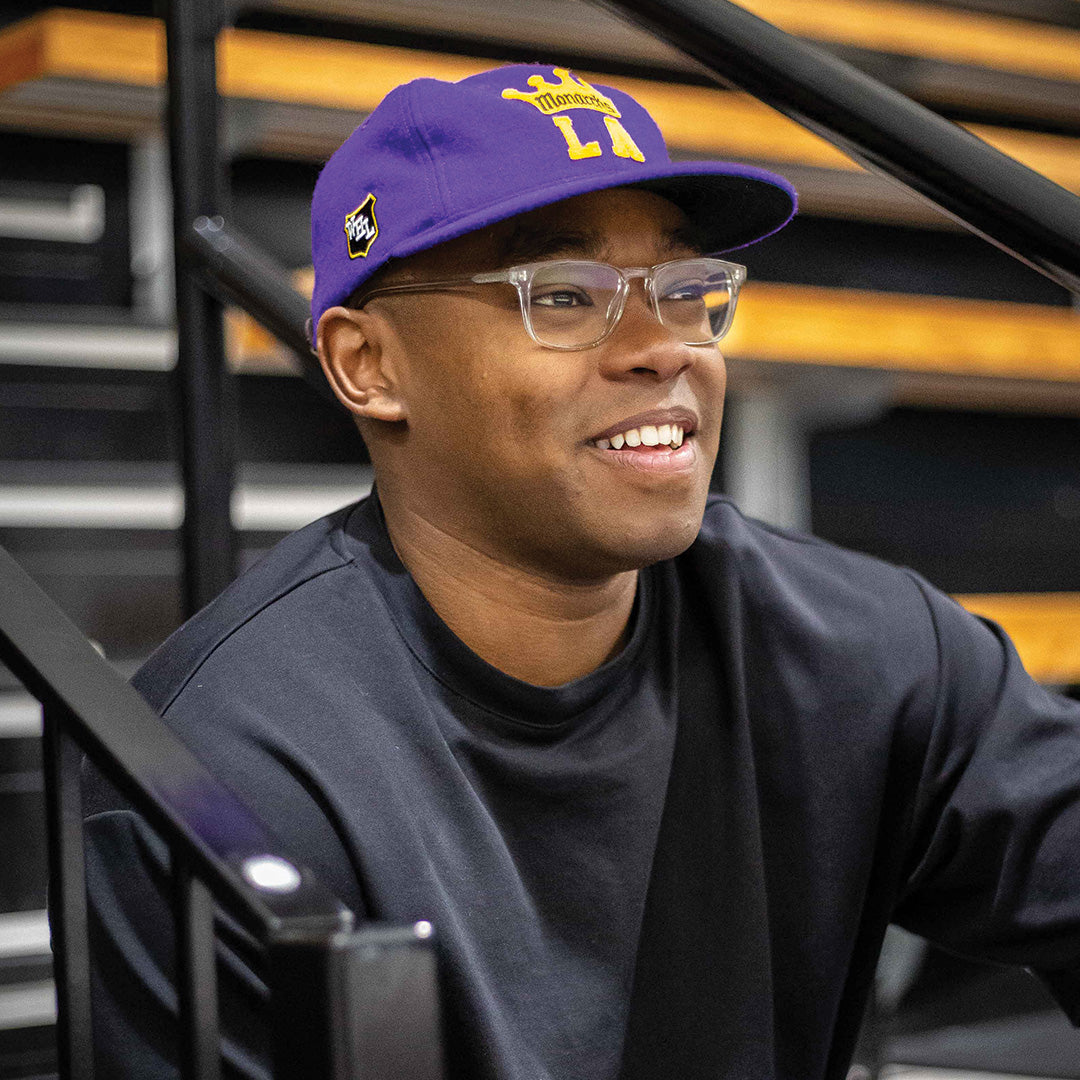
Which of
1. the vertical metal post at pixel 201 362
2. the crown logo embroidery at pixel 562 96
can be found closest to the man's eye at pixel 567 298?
the crown logo embroidery at pixel 562 96

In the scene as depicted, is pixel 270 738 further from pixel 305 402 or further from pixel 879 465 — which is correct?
pixel 879 465

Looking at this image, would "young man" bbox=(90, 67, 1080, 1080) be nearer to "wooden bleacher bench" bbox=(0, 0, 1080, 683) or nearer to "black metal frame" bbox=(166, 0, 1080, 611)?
"black metal frame" bbox=(166, 0, 1080, 611)

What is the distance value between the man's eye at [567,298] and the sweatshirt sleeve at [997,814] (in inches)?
15.7

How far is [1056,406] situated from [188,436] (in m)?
1.69

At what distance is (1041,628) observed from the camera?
73.5 inches

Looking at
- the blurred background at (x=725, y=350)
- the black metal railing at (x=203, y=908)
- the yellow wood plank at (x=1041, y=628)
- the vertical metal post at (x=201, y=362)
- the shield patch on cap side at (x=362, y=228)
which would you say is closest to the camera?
the black metal railing at (x=203, y=908)

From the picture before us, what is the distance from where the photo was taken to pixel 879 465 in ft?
8.02

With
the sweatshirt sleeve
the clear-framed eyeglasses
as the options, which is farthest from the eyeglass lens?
the sweatshirt sleeve

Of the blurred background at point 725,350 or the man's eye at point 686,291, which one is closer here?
the man's eye at point 686,291

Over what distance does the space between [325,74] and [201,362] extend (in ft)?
2.68

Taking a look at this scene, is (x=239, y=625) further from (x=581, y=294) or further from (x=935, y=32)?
(x=935, y=32)

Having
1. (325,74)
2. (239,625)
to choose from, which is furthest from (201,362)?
(325,74)

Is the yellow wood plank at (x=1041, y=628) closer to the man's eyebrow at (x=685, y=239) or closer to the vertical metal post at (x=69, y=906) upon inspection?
the man's eyebrow at (x=685, y=239)

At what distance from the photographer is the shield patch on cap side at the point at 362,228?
3.27 feet
